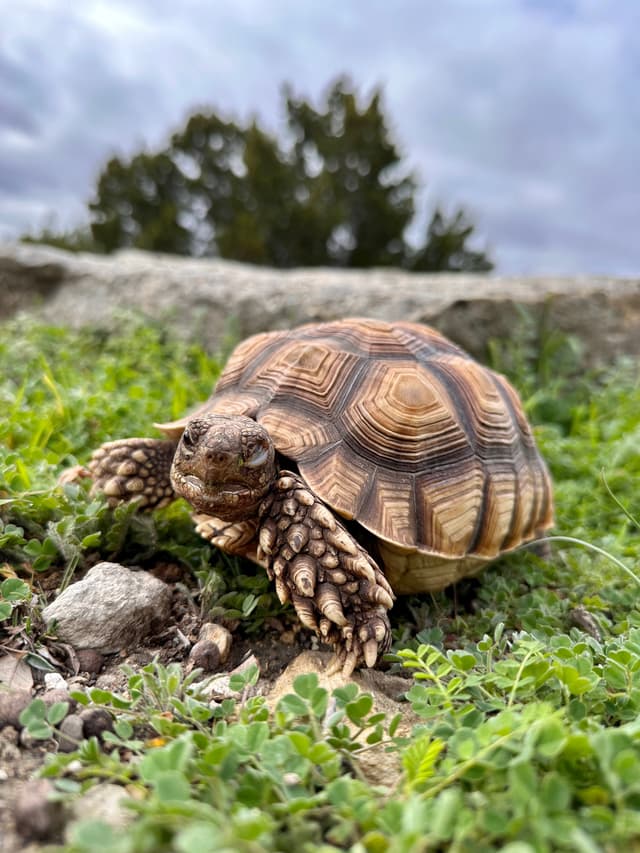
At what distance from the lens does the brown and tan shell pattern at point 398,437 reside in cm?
203

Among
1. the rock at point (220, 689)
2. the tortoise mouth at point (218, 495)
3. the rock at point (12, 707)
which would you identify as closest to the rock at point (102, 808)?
the rock at point (12, 707)

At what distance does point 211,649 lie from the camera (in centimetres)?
184

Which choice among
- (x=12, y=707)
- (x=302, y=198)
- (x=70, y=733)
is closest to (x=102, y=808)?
(x=70, y=733)

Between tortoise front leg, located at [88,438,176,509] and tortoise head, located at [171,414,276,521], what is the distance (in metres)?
0.45

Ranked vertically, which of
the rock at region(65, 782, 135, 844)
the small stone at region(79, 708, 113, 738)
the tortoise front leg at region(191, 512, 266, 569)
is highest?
the tortoise front leg at region(191, 512, 266, 569)

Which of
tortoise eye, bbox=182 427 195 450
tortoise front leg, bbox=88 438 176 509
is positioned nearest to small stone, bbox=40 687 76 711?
tortoise eye, bbox=182 427 195 450

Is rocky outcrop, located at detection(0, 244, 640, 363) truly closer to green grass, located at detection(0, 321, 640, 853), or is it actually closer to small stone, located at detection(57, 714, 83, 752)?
green grass, located at detection(0, 321, 640, 853)

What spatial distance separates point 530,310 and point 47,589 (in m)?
4.52

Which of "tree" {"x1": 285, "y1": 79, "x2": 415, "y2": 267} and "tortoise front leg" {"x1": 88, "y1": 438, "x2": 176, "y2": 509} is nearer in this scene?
"tortoise front leg" {"x1": 88, "y1": 438, "x2": 176, "y2": 509}

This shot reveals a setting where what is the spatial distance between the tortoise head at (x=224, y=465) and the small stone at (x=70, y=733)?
2.24 ft

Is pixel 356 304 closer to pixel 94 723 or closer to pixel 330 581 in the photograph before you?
pixel 330 581

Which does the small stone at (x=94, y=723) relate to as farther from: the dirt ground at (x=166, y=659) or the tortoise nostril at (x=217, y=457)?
the tortoise nostril at (x=217, y=457)

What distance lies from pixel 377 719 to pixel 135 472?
135cm

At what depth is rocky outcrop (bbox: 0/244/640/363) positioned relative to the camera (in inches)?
205
